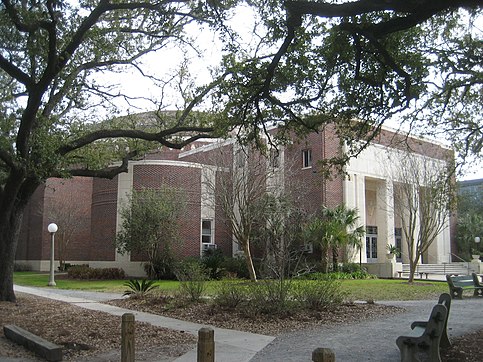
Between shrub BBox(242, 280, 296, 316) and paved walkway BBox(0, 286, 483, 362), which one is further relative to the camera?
shrub BBox(242, 280, 296, 316)

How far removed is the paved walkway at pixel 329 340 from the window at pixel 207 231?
67.3ft

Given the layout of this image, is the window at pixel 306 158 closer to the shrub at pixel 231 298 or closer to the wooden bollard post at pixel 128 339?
the shrub at pixel 231 298

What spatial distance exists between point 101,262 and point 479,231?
2903 cm

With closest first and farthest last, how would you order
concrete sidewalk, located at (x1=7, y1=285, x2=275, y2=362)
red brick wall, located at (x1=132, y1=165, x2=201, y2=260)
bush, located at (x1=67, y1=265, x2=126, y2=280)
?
concrete sidewalk, located at (x1=7, y1=285, x2=275, y2=362), bush, located at (x1=67, y1=265, x2=126, y2=280), red brick wall, located at (x1=132, y1=165, x2=201, y2=260)

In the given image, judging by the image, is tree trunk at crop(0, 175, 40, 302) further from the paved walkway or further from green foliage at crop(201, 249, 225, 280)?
green foliage at crop(201, 249, 225, 280)

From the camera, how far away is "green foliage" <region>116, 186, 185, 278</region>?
2864cm

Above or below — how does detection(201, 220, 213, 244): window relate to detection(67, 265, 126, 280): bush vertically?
above

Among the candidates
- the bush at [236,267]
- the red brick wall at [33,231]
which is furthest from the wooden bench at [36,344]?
the red brick wall at [33,231]

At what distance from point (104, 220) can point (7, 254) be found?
18.7m

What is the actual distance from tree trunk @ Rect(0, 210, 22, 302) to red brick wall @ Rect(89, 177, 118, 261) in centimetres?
1729

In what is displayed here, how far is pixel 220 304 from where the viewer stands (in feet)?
42.8

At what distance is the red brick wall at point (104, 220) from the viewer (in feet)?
111

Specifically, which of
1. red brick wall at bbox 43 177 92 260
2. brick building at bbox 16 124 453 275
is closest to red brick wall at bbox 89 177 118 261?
brick building at bbox 16 124 453 275

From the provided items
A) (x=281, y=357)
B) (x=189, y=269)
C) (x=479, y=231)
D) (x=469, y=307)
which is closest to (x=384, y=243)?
(x=479, y=231)
